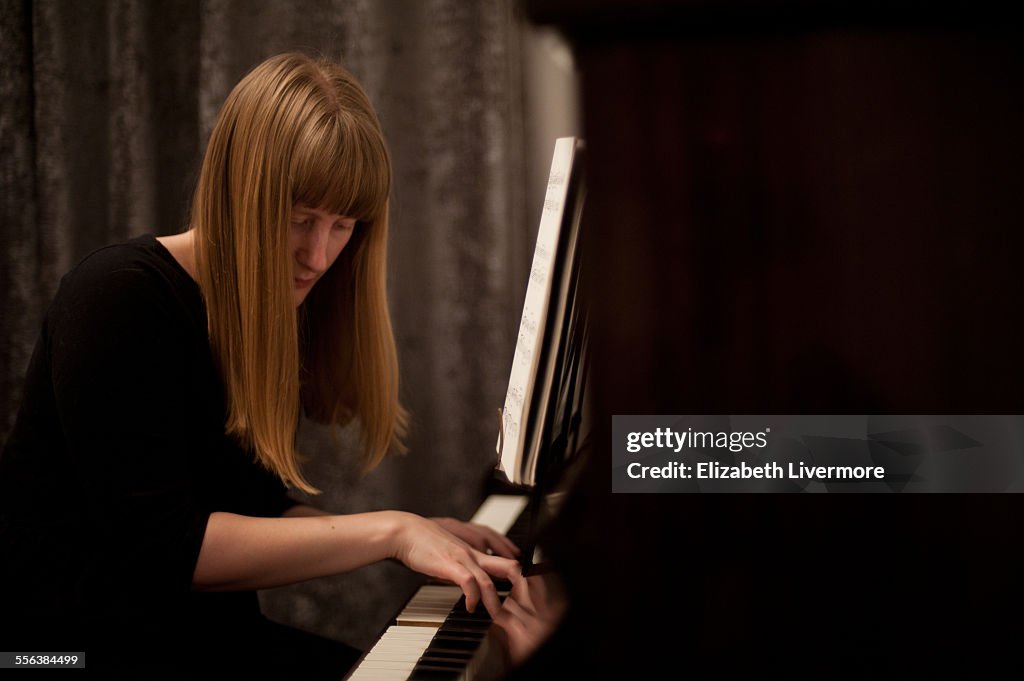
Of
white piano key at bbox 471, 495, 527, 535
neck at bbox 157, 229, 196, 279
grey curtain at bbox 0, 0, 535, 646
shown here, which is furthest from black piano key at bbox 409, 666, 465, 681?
grey curtain at bbox 0, 0, 535, 646

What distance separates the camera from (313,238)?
3.61 feet

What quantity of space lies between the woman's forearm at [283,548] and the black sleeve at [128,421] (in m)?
0.02

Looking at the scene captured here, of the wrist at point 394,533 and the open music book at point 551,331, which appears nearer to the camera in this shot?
the open music book at point 551,331

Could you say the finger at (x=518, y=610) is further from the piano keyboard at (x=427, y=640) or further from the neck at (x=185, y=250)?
the neck at (x=185, y=250)

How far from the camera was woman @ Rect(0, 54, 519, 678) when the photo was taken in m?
0.91

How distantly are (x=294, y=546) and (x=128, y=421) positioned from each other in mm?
243

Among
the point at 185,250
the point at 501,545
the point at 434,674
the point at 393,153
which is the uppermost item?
the point at 393,153

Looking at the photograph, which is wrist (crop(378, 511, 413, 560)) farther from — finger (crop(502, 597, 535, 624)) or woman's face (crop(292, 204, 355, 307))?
woman's face (crop(292, 204, 355, 307))

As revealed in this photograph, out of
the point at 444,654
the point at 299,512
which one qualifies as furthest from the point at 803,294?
the point at 299,512

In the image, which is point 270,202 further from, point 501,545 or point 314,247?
point 501,545

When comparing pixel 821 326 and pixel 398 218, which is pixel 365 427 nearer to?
pixel 398 218

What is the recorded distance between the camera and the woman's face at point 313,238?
1.09 meters

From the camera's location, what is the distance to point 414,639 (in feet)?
2.81

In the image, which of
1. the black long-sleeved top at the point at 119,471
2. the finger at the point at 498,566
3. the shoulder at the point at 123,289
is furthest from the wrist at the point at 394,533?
the shoulder at the point at 123,289
